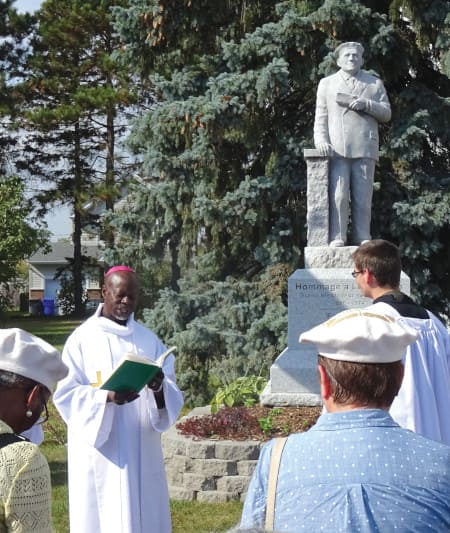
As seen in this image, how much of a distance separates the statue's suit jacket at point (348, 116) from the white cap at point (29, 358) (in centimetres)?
753

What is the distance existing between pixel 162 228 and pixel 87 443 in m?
9.66

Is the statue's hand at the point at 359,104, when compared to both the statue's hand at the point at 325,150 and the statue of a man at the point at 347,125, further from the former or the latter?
the statue's hand at the point at 325,150

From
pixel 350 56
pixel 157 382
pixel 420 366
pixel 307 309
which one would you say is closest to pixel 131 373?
pixel 157 382

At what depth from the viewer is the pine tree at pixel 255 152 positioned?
41.8 feet

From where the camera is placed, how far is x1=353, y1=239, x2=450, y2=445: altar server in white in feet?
13.3

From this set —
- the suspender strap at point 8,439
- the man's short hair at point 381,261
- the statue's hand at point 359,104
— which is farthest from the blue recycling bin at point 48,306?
the suspender strap at point 8,439

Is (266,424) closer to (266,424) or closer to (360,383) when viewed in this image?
(266,424)

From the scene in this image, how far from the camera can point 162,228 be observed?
14203 mm

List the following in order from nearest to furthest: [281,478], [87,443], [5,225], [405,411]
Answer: [281,478]
[405,411]
[87,443]
[5,225]

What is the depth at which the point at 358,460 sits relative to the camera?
6.97ft

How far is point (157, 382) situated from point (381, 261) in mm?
1406

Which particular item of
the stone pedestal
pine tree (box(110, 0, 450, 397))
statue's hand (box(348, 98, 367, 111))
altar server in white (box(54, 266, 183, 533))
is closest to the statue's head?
statue's hand (box(348, 98, 367, 111))

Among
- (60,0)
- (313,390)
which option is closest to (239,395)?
(313,390)

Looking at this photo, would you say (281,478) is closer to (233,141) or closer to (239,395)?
(239,395)
